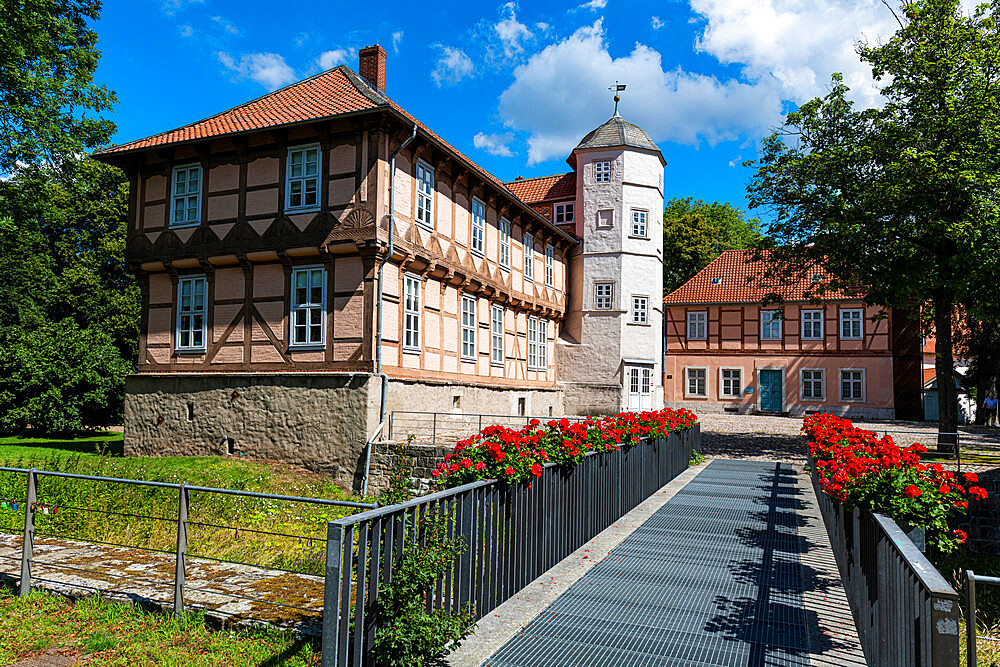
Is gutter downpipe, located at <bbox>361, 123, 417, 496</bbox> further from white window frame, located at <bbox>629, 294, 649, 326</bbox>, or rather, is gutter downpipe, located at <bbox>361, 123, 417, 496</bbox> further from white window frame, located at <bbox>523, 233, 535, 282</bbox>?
white window frame, located at <bbox>629, 294, 649, 326</bbox>

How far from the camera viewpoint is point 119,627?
5.48 metres

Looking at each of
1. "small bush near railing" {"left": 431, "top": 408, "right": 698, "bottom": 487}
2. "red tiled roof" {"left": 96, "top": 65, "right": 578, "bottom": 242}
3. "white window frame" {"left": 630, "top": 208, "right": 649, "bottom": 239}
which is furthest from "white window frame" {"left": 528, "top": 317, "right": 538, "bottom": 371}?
"small bush near railing" {"left": 431, "top": 408, "right": 698, "bottom": 487}

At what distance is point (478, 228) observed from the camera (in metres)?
21.3

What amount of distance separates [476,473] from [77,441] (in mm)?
23349

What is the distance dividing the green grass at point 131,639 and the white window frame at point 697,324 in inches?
1367

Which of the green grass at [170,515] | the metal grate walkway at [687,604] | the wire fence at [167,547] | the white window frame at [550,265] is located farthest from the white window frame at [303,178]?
the white window frame at [550,265]

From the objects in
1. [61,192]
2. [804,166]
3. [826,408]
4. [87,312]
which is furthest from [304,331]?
[826,408]

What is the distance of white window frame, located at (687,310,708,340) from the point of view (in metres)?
37.5

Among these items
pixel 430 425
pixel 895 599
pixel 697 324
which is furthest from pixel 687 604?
pixel 697 324

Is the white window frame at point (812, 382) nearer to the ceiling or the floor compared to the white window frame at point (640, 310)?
nearer to the floor

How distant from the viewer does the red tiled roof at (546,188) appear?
31391mm

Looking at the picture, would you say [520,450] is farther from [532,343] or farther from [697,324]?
[697,324]

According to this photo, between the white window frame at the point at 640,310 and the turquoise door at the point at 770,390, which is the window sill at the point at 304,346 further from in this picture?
the turquoise door at the point at 770,390

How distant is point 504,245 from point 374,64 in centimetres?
685
